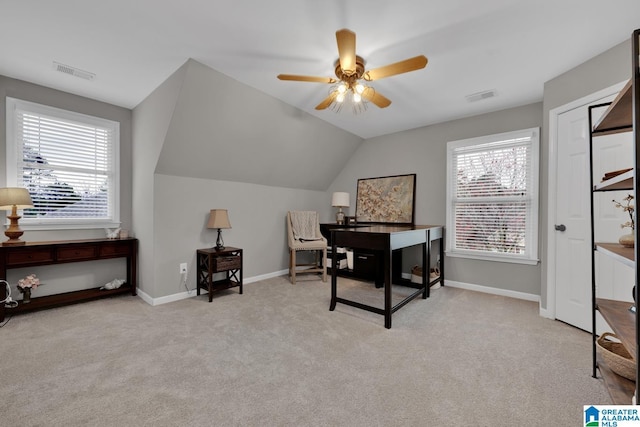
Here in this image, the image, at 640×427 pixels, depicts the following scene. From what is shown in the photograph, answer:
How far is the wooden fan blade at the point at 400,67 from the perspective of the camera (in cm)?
194

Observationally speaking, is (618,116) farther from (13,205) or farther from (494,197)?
(13,205)

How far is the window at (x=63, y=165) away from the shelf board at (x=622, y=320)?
15.8ft

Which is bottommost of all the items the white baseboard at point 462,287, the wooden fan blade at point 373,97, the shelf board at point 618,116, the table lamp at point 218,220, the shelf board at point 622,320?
the white baseboard at point 462,287

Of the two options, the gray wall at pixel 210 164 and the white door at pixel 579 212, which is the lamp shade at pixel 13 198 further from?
the white door at pixel 579 212

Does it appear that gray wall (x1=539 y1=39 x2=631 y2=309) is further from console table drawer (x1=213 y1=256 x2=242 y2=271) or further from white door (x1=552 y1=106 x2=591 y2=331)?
console table drawer (x1=213 y1=256 x2=242 y2=271)

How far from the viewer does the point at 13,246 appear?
2.62m

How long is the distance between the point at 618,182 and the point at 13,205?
471cm

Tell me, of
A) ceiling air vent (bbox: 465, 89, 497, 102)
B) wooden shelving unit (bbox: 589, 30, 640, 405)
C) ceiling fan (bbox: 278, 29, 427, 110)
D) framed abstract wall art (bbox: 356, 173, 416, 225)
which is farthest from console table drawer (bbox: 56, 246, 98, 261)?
ceiling air vent (bbox: 465, 89, 497, 102)

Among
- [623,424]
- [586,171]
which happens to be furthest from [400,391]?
[586,171]

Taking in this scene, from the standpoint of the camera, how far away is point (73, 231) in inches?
129

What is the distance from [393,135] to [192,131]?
3.18 m

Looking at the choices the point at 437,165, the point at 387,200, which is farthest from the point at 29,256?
the point at 437,165

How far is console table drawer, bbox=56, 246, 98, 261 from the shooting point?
2916mm

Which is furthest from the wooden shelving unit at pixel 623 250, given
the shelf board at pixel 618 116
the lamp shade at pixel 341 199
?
the lamp shade at pixel 341 199
